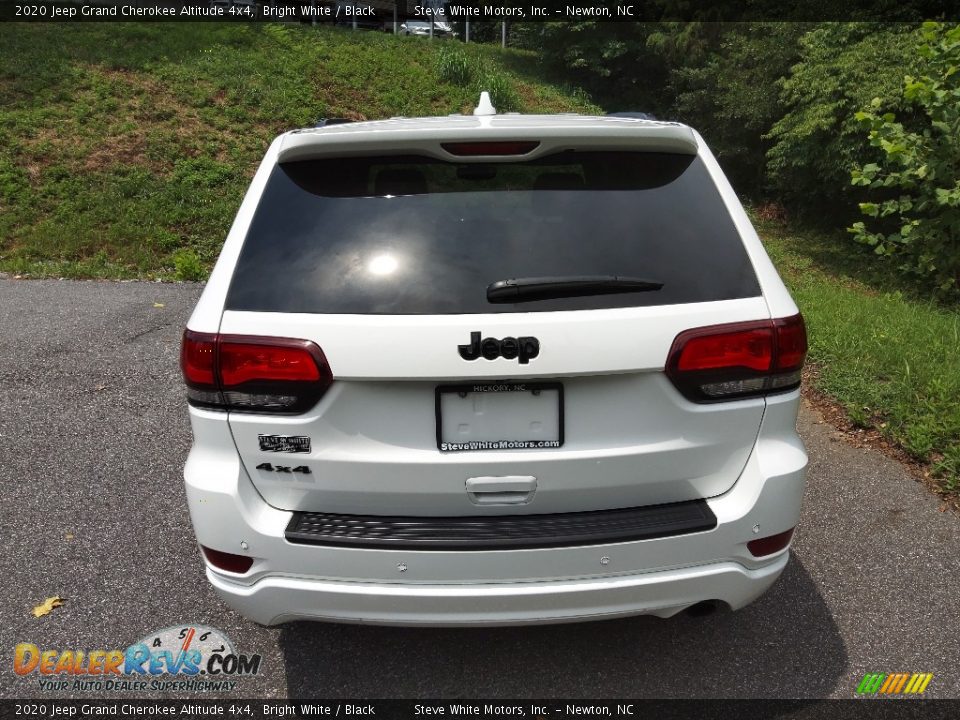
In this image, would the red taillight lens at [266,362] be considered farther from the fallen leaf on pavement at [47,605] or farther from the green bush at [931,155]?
the green bush at [931,155]

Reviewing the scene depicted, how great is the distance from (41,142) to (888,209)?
12652 millimetres

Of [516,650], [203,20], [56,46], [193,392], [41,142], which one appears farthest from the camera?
[203,20]

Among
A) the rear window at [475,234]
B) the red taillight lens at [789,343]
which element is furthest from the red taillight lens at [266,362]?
the red taillight lens at [789,343]

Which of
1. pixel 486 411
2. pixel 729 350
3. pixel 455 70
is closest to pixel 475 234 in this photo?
pixel 486 411

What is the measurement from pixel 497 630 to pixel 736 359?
4.64 ft

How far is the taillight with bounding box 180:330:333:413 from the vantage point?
1.94 meters

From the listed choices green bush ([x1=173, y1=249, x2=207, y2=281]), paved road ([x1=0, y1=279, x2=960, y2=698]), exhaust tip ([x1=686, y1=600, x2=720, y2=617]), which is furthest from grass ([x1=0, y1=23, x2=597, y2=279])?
exhaust tip ([x1=686, y1=600, x2=720, y2=617])

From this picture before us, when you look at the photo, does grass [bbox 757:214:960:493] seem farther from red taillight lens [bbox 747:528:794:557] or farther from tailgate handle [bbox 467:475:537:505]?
tailgate handle [bbox 467:475:537:505]

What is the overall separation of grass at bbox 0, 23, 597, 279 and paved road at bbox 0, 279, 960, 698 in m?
5.79

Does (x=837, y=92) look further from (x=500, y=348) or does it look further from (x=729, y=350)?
(x=500, y=348)

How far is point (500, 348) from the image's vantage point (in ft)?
6.31

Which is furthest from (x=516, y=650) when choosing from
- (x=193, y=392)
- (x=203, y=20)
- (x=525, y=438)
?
(x=203, y=20)

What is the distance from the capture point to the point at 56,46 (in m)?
15.2

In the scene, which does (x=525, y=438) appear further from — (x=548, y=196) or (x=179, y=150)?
(x=179, y=150)
